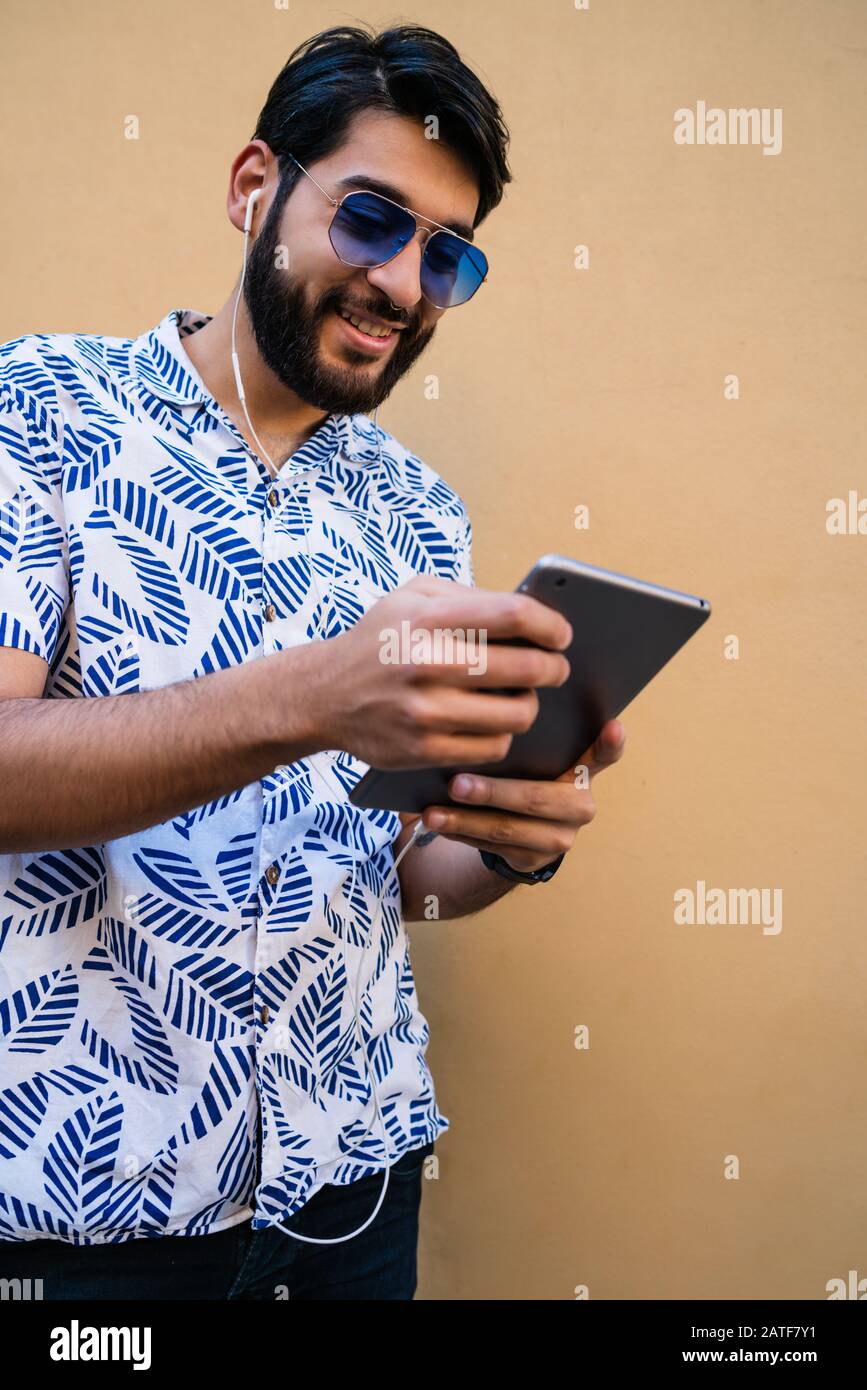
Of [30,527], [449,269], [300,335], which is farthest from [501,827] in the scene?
[449,269]

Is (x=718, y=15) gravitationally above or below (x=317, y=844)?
above

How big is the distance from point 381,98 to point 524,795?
3.52 feet

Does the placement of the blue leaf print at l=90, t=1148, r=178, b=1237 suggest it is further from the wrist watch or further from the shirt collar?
the shirt collar

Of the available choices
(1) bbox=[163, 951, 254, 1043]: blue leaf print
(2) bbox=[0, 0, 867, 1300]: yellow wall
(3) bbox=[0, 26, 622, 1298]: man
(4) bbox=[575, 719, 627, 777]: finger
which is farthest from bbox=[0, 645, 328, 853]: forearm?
(2) bbox=[0, 0, 867, 1300]: yellow wall

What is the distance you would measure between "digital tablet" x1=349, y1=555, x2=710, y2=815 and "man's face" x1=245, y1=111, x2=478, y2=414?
683 mm

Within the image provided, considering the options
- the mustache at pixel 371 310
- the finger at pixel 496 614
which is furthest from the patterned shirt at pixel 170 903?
the finger at pixel 496 614

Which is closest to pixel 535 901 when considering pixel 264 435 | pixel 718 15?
pixel 264 435

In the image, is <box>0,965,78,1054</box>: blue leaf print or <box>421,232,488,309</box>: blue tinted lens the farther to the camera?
<box>421,232,488,309</box>: blue tinted lens

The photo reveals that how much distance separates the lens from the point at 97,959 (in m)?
1.21

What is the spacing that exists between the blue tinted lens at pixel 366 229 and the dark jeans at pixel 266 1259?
126cm

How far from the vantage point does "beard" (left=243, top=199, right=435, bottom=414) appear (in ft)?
4.93

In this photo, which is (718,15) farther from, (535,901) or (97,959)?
(97,959)

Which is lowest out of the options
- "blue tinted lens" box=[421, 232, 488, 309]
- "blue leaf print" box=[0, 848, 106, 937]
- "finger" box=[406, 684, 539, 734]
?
"blue leaf print" box=[0, 848, 106, 937]

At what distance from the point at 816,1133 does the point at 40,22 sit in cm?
257
